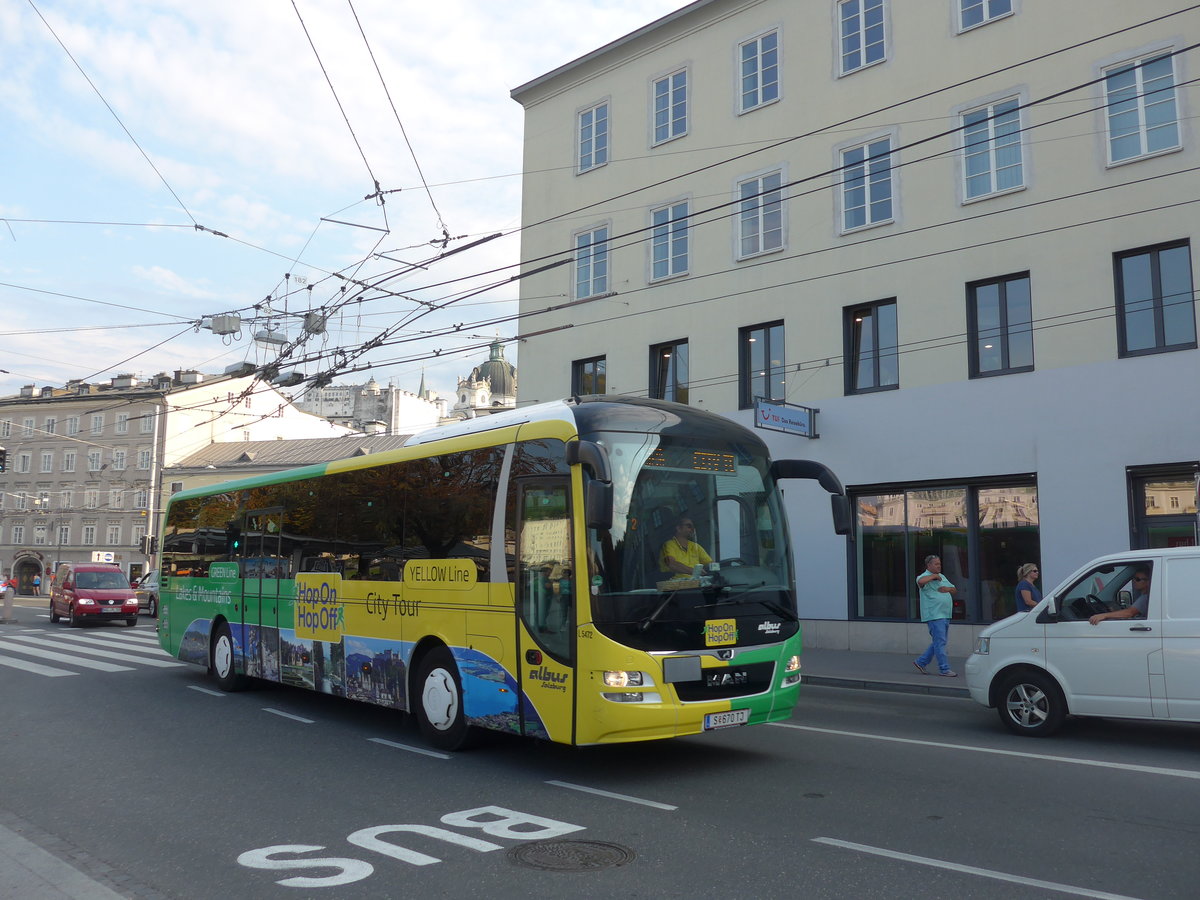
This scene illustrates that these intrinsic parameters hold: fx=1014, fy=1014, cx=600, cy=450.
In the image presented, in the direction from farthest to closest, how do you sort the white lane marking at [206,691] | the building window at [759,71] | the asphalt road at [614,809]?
the building window at [759,71]
the white lane marking at [206,691]
the asphalt road at [614,809]

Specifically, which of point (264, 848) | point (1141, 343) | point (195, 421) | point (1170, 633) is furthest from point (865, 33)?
point (195, 421)

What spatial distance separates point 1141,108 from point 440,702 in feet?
48.2

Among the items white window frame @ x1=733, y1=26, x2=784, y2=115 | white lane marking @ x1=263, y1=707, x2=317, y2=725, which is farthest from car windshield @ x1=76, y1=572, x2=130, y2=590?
white window frame @ x1=733, y1=26, x2=784, y2=115

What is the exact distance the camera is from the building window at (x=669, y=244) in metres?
23.0

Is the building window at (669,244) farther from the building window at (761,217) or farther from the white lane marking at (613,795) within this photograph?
the white lane marking at (613,795)

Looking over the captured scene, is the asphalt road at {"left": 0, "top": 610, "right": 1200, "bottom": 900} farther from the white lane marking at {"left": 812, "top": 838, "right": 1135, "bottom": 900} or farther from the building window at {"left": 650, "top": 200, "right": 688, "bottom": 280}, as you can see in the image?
the building window at {"left": 650, "top": 200, "right": 688, "bottom": 280}

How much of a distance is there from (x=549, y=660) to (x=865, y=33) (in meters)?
16.8

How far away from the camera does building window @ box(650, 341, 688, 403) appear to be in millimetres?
22922

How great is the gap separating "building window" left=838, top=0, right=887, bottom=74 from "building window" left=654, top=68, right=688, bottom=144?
4.08 m

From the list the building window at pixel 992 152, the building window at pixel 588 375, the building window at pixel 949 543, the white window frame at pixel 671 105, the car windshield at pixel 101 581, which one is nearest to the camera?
the building window at pixel 949 543

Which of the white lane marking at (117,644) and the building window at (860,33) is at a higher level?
the building window at (860,33)

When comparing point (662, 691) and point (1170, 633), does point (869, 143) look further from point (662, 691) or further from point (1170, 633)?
point (662, 691)

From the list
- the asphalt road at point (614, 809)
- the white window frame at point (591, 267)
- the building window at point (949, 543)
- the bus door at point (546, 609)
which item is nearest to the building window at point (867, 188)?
the building window at point (949, 543)

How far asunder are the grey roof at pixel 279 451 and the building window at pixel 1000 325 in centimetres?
4554
